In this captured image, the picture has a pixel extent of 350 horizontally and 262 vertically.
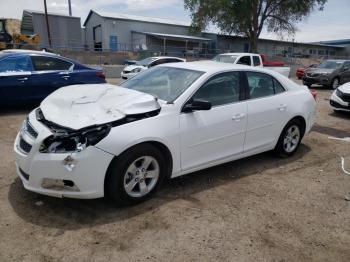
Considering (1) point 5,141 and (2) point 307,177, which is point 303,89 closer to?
(2) point 307,177

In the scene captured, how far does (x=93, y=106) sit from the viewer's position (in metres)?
3.54

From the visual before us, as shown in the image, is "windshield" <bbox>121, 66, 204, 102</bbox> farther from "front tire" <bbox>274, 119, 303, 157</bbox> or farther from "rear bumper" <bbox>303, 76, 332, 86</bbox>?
"rear bumper" <bbox>303, 76, 332, 86</bbox>

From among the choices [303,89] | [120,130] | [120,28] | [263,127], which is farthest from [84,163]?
[120,28]

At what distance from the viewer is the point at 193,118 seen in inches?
151

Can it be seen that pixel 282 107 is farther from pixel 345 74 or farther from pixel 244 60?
pixel 345 74

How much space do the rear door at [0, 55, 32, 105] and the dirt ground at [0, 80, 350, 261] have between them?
3.19m

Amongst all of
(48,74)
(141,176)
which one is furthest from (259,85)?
(48,74)

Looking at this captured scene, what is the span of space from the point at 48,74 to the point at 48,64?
0.88 ft

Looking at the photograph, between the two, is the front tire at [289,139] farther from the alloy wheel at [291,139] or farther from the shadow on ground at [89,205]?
the shadow on ground at [89,205]

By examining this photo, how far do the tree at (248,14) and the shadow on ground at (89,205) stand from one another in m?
31.4

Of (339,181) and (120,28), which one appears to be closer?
(339,181)

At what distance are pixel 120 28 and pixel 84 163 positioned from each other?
37366mm

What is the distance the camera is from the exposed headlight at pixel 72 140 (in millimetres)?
3111

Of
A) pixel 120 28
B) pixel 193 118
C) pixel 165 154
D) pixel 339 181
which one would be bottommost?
pixel 339 181
